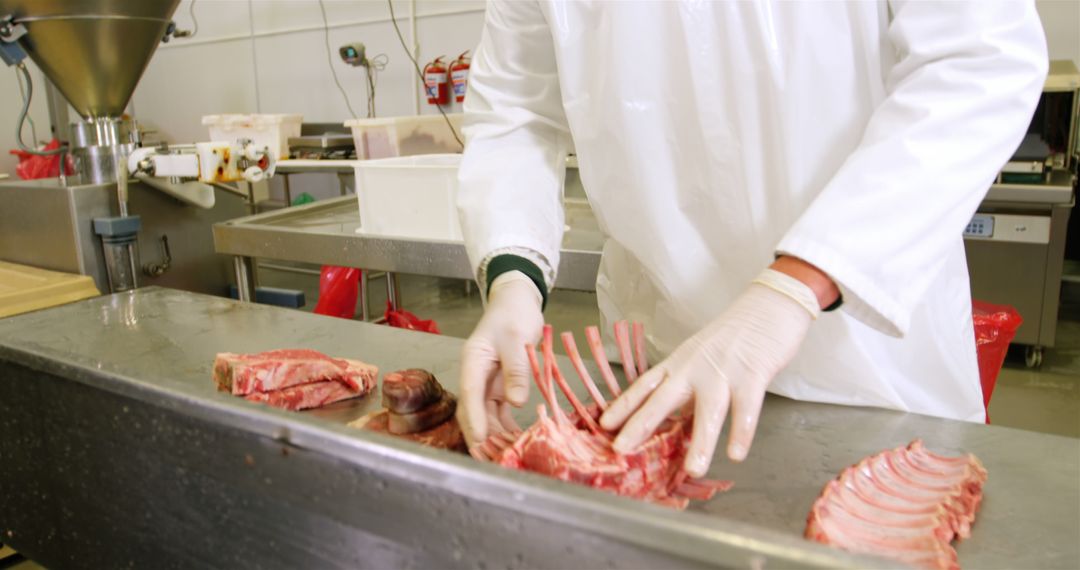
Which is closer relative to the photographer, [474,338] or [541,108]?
[474,338]

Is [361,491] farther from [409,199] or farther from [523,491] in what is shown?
[409,199]

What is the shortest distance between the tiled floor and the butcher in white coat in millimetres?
1832

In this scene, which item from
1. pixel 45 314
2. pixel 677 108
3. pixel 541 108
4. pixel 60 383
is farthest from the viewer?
pixel 45 314

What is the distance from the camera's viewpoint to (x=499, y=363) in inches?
42.1

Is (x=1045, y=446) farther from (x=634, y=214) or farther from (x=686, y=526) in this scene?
(x=686, y=526)

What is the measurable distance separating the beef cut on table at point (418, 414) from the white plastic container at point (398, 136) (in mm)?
2462

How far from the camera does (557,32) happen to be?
1167 mm

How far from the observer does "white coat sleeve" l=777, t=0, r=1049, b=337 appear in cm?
86

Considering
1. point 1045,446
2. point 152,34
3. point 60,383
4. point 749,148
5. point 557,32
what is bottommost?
point 1045,446

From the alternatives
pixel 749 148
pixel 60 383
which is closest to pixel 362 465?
pixel 60 383

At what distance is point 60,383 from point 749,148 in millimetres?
941

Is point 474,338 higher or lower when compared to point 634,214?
lower

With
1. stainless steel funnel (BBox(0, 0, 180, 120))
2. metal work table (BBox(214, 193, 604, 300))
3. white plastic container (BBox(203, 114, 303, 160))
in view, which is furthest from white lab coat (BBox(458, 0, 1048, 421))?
white plastic container (BBox(203, 114, 303, 160))

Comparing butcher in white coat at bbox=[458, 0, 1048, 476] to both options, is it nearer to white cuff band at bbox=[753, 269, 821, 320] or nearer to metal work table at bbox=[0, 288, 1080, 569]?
white cuff band at bbox=[753, 269, 821, 320]
